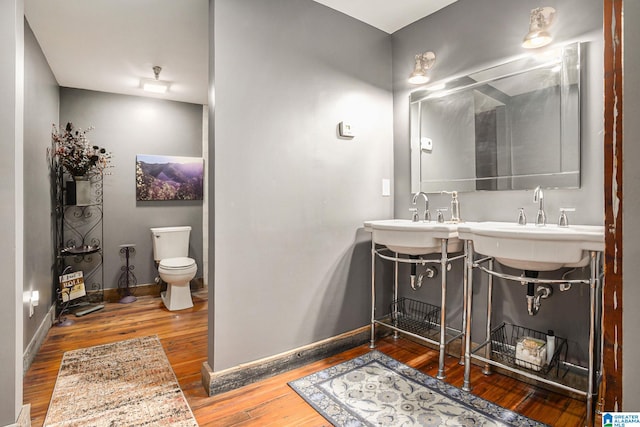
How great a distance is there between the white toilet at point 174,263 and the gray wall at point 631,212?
361 centimetres

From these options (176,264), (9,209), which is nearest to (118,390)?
(9,209)

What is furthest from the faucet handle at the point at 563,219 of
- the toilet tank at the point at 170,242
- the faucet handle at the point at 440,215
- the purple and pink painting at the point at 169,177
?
the purple and pink painting at the point at 169,177

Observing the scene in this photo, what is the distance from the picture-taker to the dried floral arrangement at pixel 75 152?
346cm

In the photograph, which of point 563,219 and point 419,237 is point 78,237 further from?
point 563,219

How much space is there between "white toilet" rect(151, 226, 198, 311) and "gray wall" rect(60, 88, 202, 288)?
0.24m

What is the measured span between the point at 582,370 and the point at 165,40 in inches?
141

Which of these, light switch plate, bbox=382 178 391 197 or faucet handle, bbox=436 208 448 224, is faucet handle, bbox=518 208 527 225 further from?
light switch plate, bbox=382 178 391 197

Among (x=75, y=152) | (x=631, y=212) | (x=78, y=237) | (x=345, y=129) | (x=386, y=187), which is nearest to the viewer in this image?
(x=631, y=212)

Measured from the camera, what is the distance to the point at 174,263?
12.1 feet

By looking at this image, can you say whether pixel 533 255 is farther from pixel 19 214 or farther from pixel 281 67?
pixel 19 214

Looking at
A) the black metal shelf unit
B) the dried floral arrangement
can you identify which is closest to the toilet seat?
the black metal shelf unit

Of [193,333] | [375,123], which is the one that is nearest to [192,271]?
[193,333]

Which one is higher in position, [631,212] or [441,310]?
[631,212]

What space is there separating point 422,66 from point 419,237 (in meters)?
1.33
